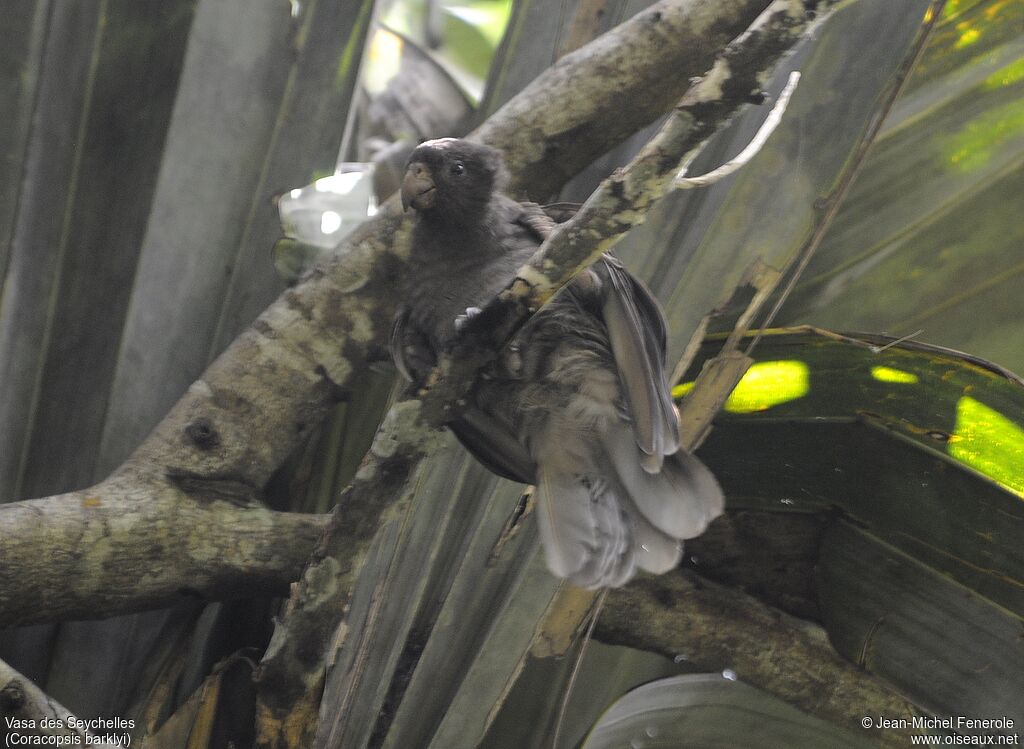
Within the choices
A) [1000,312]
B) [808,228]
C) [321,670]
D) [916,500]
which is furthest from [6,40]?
[1000,312]

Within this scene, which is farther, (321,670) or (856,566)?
(856,566)

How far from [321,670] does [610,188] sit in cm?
98

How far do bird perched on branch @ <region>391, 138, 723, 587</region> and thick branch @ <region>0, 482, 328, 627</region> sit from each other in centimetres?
50

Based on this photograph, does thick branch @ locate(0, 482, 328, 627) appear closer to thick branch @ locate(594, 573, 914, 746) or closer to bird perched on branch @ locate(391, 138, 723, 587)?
bird perched on branch @ locate(391, 138, 723, 587)

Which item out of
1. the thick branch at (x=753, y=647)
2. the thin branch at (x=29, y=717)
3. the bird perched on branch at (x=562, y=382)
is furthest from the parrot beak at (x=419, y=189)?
the thin branch at (x=29, y=717)

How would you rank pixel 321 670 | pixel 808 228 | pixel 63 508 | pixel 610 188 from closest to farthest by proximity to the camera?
1. pixel 610 188
2. pixel 321 670
3. pixel 63 508
4. pixel 808 228

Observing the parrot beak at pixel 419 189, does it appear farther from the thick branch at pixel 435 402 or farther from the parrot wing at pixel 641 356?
the thick branch at pixel 435 402

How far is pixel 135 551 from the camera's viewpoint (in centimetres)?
195

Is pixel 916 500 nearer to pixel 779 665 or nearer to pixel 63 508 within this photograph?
pixel 779 665

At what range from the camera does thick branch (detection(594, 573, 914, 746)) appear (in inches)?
92.4

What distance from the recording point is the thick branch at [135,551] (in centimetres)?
183

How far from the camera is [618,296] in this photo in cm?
192

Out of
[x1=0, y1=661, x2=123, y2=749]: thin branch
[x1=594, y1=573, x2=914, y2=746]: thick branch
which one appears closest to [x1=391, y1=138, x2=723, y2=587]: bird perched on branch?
[x1=594, y1=573, x2=914, y2=746]: thick branch

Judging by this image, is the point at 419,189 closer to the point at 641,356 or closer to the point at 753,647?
the point at 641,356
